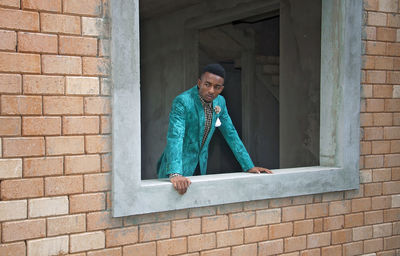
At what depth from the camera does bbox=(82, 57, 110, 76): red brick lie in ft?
10.6

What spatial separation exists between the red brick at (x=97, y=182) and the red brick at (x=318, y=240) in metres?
2.02

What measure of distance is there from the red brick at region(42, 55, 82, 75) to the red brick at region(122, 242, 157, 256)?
4.37 ft

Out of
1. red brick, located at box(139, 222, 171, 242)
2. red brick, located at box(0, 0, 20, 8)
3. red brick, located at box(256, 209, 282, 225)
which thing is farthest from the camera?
red brick, located at box(256, 209, 282, 225)

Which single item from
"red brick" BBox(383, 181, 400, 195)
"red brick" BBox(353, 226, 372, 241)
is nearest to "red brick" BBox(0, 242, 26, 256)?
"red brick" BBox(353, 226, 372, 241)

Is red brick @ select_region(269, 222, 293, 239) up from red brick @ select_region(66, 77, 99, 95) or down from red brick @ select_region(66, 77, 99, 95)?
down

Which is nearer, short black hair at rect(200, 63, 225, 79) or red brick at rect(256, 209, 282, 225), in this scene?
short black hair at rect(200, 63, 225, 79)

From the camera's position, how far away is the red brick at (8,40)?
2963mm

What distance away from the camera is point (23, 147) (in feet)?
9.98

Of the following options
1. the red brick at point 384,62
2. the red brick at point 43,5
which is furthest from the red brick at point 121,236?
the red brick at point 384,62

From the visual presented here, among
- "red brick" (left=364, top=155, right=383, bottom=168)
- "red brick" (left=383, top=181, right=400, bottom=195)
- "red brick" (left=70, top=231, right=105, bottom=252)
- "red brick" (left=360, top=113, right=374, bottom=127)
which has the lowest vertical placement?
"red brick" (left=70, top=231, right=105, bottom=252)

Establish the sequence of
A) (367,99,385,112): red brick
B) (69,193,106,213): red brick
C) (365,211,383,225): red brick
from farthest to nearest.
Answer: (365,211,383,225): red brick < (367,99,385,112): red brick < (69,193,106,213): red brick

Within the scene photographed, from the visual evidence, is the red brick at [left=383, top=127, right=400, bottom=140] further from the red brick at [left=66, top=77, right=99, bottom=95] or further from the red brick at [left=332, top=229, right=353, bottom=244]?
the red brick at [left=66, top=77, right=99, bottom=95]

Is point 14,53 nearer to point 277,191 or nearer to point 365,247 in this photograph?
point 277,191

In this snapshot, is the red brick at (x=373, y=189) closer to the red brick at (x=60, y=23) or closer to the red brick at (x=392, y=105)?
the red brick at (x=392, y=105)
